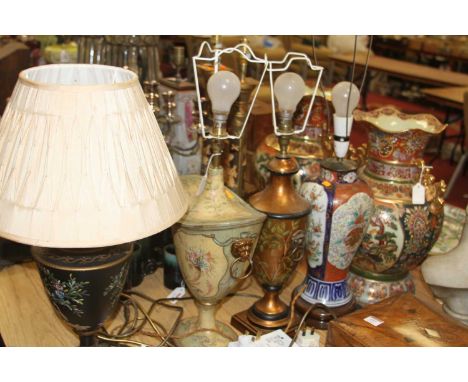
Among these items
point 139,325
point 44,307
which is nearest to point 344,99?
point 139,325

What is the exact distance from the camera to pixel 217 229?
3.64 feet

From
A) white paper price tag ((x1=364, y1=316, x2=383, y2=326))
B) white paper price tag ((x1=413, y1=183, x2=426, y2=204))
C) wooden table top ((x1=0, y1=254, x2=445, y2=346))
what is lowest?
wooden table top ((x1=0, y1=254, x2=445, y2=346))

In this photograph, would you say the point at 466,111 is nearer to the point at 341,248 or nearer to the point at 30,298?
the point at 341,248

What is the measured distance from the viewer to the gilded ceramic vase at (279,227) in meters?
1.20

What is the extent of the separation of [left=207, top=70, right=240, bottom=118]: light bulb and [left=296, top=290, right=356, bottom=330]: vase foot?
0.47 metres

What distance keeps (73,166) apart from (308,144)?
85 cm

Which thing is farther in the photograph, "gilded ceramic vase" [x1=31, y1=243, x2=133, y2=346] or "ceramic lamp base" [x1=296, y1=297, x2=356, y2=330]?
"ceramic lamp base" [x1=296, y1=297, x2=356, y2=330]

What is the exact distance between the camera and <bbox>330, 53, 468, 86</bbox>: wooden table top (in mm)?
4176

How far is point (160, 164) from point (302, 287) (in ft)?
2.04

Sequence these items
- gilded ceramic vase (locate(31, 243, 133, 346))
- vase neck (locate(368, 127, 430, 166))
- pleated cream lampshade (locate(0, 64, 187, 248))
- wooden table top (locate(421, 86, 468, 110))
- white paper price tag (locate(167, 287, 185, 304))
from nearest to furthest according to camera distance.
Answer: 1. pleated cream lampshade (locate(0, 64, 187, 248))
2. gilded ceramic vase (locate(31, 243, 133, 346))
3. vase neck (locate(368, 127, 430, 166))
4. white paper price tag (locate(167, 287, 185, 304))
5. wooden table top (locate(421, 86, 468, 110))

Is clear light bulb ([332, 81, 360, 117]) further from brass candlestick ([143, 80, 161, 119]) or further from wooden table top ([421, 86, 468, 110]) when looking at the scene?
wooden table top ([421, 86, 468, 110])

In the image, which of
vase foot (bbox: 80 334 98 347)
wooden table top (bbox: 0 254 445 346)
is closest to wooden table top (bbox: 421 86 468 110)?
wooden table top (bbox: 0 254 445 346)

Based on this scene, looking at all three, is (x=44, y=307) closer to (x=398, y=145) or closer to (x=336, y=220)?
(x=336, y=220)

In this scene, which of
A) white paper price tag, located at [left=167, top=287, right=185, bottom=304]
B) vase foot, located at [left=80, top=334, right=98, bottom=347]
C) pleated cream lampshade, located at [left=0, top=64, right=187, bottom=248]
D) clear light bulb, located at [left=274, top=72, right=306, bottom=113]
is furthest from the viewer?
white paper price tag, located at [left=167, top=287, right=185, bottom=304]
